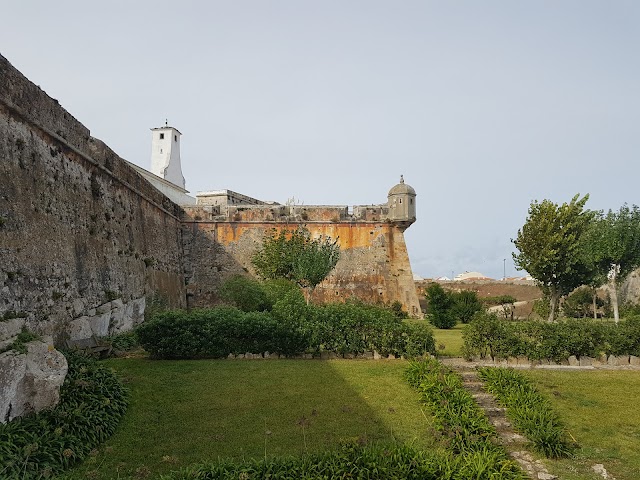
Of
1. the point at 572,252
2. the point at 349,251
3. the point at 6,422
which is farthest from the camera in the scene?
the point at 349,251

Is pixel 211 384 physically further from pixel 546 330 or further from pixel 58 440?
pixel 546 330

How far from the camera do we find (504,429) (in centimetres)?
757

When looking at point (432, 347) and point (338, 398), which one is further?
point (432, 347)

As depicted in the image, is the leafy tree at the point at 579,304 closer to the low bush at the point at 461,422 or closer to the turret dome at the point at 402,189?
the turret dome at the point at 402,189

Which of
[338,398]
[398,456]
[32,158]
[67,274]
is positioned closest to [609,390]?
[338,398]

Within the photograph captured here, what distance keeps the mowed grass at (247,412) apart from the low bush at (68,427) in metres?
0.20

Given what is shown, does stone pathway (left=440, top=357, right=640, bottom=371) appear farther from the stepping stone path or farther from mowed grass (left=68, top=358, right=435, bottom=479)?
mowed grass (left=68, top=358, right=435, bottom=479)

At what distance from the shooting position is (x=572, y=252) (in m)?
20.8

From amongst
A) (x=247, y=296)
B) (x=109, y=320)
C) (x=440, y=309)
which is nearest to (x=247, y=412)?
(x=109, y=320)

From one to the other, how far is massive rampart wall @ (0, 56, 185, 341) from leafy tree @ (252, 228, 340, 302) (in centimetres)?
623

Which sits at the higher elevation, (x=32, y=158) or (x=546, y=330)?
(x=32, y=158)

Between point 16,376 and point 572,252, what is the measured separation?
19854mm

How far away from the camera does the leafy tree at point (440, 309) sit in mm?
19141

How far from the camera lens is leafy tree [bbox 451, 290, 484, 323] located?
19422mm
